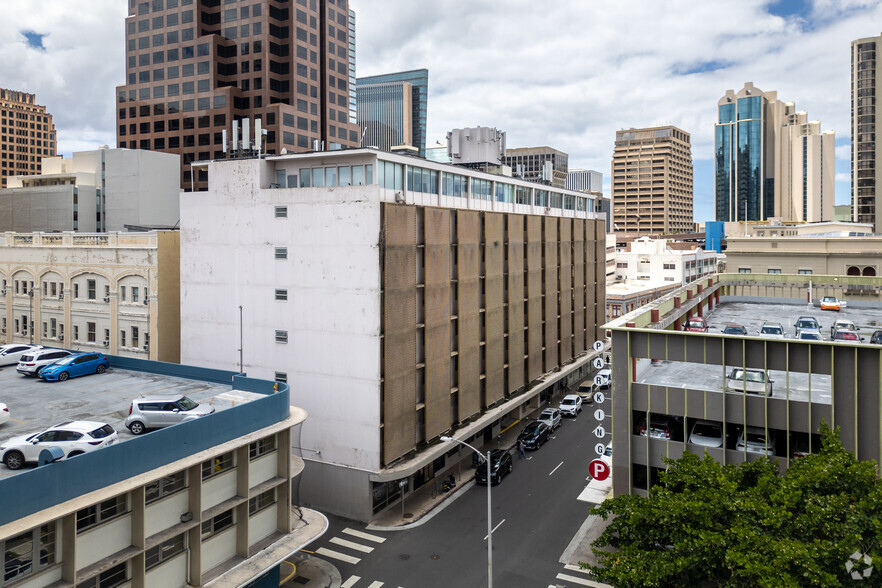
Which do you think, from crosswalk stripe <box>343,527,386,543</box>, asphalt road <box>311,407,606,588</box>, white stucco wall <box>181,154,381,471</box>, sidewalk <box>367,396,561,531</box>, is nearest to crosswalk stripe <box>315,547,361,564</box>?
asphalt road <box>311,407,606,588</box>

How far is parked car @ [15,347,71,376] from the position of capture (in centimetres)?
3678

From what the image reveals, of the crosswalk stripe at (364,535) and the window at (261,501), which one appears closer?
the window at (261,501)

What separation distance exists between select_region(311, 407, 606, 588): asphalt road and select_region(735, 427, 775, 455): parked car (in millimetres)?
13335

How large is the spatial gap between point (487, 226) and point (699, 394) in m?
29.1

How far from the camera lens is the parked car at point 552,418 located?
62.1m

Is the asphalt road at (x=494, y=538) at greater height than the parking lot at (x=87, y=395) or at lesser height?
lesser

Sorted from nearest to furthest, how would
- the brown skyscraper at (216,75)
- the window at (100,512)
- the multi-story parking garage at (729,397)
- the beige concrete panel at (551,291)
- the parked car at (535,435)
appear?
the window at (100,512) < the multi-story parking garage at (729,397) < the parked car at (535,435) < the beige concrete panel at (551,291) < the brown skyscraper at (216,75)

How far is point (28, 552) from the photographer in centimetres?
2098

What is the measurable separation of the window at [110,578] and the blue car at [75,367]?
53.3 ft

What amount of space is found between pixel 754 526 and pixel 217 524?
2174cm

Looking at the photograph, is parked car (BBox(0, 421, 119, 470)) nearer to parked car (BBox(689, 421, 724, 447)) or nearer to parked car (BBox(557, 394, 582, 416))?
parked car (BBox(689, 421, 724, 447))

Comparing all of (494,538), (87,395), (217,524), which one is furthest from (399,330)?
(87,395)

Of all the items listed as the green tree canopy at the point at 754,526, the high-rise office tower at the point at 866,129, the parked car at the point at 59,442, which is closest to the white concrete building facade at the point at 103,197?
the parked car at the point at 59,442

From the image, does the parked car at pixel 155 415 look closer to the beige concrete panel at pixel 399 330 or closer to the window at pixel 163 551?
the window at pixel 163 551
